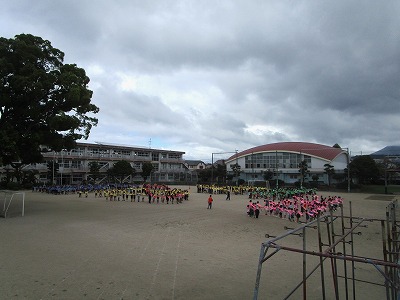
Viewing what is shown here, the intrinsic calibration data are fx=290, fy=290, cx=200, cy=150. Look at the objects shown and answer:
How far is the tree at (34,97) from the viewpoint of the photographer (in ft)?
60.0

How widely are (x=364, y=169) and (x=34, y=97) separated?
2056 inches

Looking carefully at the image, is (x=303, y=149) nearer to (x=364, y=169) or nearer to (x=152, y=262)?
(x=364, y=169)

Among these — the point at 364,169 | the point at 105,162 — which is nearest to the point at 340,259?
the point at 364,169

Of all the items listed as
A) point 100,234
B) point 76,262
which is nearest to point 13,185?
point 100,234

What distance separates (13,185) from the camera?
4456cm

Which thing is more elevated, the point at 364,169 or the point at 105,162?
the point at 105,162

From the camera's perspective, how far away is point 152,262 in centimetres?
926

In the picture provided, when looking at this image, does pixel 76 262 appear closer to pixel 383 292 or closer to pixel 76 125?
pixel 383 292

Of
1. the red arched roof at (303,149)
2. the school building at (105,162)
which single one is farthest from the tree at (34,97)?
the red arched roof at (303,149)

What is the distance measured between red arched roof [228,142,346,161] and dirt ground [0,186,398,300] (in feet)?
177

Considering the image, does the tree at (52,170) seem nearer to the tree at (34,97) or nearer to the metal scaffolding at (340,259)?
the tree at (34,97)

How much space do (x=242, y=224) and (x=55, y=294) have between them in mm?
12108

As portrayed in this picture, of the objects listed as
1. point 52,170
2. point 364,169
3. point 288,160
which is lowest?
point 364,169

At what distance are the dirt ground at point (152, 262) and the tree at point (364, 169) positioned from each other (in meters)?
40.5
